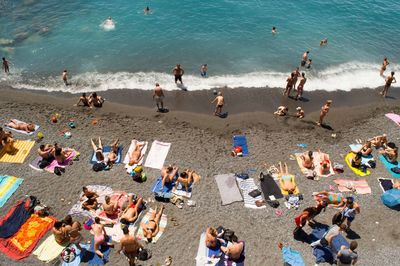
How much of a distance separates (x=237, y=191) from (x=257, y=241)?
2.45 m

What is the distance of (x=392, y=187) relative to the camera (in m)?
14.5

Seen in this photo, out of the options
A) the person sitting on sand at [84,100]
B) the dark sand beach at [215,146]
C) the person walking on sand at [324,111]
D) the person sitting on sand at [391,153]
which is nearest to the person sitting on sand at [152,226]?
the dark sand beach at [215,146]

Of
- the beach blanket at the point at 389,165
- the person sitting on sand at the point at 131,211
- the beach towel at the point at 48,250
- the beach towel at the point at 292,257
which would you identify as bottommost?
the beach towel at the point at 48,250

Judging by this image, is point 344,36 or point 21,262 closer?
point 21,262

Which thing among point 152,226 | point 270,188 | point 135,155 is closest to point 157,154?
point 135,155

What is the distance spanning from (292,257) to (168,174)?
6085 millimetres

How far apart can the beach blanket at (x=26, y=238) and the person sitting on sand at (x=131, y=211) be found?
283 centimetres

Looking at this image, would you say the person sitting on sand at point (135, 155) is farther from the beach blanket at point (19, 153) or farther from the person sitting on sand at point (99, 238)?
the beach blanket at point (19, 153)

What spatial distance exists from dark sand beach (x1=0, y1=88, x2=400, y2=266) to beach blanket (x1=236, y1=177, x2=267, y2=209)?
0.33m

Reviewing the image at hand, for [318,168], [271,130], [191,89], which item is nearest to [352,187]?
[318,168]

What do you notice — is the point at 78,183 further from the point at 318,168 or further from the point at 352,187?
the point at 352,187

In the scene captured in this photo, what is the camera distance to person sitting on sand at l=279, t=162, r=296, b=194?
14.2m

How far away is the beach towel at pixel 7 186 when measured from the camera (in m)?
13.6

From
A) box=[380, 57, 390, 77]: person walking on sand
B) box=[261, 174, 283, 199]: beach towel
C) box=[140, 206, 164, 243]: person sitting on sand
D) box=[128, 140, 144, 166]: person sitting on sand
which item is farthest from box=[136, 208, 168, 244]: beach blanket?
box=[380, 57, 390, 77]: person walking on sand
